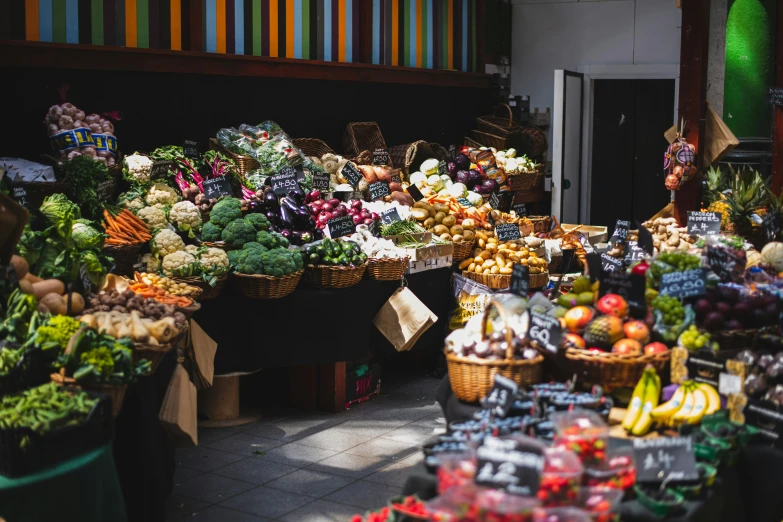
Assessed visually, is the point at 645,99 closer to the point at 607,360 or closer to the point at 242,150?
the point at 242,150

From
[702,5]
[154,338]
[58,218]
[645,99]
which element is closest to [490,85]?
[645,99]

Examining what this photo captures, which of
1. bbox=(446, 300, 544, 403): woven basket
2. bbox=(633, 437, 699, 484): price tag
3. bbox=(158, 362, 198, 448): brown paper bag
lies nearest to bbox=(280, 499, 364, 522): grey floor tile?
bbox=(158, 362, 198, 448): brown paper bag

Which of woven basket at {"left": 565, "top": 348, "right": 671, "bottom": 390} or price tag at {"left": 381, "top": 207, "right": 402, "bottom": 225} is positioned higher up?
price tag at {"left": 381, "top": 207, "right": 402, "bottom": 225}

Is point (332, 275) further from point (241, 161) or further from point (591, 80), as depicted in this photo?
point (591, 80)

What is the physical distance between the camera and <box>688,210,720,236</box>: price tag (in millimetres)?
6312

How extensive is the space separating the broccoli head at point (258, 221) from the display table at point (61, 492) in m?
2.71

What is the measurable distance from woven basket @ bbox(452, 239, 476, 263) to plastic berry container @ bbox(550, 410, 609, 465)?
4.26 metres

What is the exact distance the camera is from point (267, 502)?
4.85 metres

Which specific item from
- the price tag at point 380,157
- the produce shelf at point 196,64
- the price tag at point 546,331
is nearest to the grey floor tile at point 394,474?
the price tag at point 546,331

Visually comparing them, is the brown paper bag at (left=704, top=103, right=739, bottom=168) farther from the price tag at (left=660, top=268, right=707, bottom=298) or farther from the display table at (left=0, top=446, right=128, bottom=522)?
the display table at (left=0, top=446, right=128, bottom=522)


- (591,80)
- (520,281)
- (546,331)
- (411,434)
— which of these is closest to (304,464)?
(411,434)

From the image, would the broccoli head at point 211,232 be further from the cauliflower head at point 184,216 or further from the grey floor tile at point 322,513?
the grey floor tile at point 322,513

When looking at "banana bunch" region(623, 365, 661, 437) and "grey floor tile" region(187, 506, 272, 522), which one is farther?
"grey floor tile" region(187, 506, 272, 522)

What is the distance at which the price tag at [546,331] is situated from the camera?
3.62 metres
